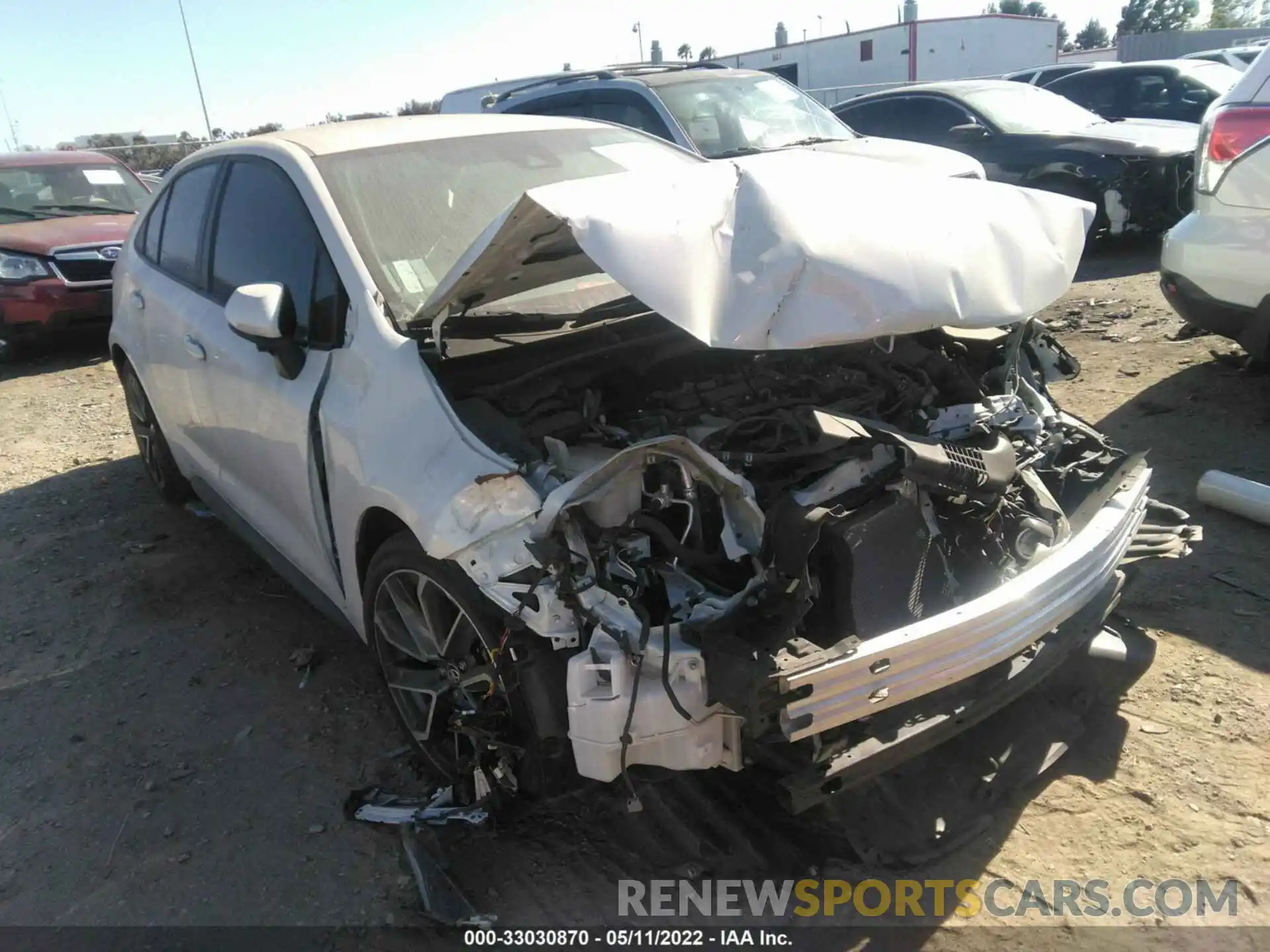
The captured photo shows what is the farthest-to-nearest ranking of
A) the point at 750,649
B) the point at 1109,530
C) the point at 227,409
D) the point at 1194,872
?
the point at 227,409 < the point at 1109,530 < the point at 1194,872 < the point at 750,649

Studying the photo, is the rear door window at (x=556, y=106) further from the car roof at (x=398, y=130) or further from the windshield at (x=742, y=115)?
the car roof at (x=398, y=130)

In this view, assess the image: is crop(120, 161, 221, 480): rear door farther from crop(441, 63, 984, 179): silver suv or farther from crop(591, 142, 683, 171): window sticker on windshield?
crop(441, 63, 984, 179): silver suv

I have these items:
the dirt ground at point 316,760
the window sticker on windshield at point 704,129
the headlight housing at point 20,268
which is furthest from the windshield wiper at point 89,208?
the window sticker on windshield at point 704,129

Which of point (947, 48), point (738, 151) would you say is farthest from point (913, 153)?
point (947, 48)

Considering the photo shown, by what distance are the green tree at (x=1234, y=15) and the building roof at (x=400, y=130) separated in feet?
193

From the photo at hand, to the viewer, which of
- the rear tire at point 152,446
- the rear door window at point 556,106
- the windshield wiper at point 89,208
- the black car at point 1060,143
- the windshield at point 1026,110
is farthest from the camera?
the windshield wiper at point 89,208

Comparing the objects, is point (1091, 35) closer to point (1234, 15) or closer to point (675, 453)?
point (1234, 15)

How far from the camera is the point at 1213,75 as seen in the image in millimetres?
11414

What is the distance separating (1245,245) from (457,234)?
11.4 feet

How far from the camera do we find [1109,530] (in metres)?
2.54

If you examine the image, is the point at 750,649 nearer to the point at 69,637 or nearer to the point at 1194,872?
the point at 1194,872

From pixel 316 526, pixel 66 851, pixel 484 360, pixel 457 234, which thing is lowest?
pixel 66 851

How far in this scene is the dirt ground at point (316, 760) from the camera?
2.45 metres

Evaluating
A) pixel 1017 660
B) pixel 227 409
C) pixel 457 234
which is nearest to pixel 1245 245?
pixel 1017 660
